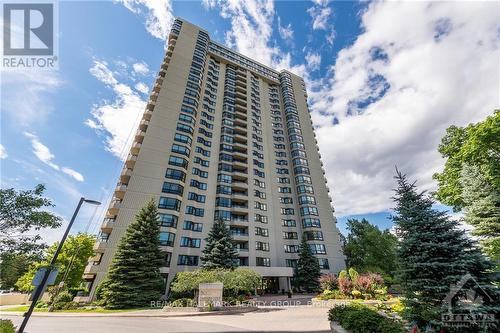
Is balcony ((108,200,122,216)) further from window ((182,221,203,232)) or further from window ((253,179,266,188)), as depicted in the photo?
window ((253,179,266,188))

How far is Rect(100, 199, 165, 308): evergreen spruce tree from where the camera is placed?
995 inches

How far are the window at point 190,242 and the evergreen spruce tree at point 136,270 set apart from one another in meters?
7.76

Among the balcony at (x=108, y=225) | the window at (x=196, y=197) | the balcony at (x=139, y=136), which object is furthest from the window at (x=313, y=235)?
the balcony at (x=139, y=136)

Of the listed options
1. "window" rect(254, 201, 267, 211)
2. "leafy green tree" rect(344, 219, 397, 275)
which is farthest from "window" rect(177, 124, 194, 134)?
"leafy green tree" rect(344, 219, 397, 275)

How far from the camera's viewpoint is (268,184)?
51.6 m

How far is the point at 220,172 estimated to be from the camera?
47219 mm

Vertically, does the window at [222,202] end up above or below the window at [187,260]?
above

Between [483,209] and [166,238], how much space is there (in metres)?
35.2

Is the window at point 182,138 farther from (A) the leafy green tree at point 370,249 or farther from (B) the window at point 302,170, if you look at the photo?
(A) the leafy green tree at point 370,249

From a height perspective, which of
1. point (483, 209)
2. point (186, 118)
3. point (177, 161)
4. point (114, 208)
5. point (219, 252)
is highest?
point (186, 118)

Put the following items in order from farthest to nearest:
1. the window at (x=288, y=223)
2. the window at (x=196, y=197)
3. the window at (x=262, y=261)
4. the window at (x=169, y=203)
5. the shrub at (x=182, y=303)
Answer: the window at (x=288, y=223), the window at (x=262, y=261), the window at (x=196, y=197), the window at (x=169, y=203), the shrub at (x=182, y=303)

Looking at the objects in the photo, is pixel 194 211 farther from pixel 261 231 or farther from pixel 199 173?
pixel 261 231

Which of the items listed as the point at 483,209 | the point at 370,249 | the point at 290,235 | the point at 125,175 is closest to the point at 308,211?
the point at 290,235

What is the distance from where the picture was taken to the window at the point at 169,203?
3734cm
